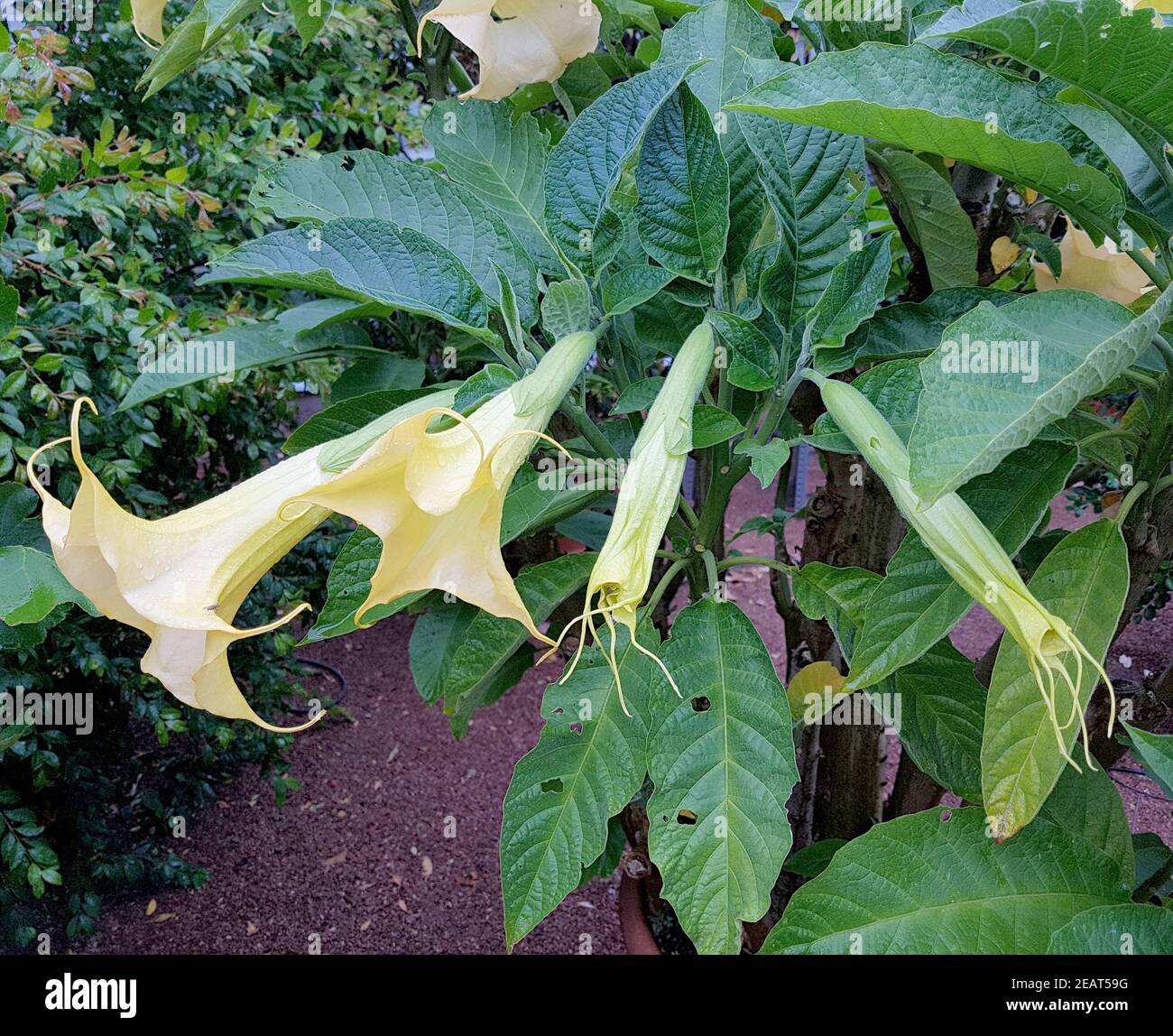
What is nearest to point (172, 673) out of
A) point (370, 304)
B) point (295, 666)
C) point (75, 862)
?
point (370, 304)

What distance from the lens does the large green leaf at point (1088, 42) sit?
43cm

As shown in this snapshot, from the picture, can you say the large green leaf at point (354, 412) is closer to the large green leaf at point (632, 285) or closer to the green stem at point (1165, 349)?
the large green leaf at point (632, 285)

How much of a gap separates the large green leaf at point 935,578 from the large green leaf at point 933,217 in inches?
7.1

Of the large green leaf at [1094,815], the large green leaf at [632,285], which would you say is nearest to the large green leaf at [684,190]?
the large green leaf at [632,285]

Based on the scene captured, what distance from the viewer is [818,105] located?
0.44 metres

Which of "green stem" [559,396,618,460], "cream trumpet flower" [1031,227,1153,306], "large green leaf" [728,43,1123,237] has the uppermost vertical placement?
"large green leaf" [728,43,1123,237]

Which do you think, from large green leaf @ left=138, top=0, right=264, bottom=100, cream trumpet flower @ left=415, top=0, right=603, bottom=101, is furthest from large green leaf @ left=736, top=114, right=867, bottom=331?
large green leaf @ left=138, top=0, right=264, bottom=100

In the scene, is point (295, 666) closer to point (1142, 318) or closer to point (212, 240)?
point (212, 240)

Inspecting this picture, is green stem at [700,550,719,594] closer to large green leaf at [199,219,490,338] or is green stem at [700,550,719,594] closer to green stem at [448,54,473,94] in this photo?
large green leaf at [199,219,490,338]

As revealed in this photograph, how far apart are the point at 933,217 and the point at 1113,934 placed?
0.52 meters

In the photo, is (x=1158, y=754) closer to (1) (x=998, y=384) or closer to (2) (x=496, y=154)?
(1) (x=998, y=384)

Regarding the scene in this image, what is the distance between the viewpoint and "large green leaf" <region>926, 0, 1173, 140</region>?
43 cm

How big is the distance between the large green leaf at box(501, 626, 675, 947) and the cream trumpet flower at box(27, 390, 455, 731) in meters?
0.29
